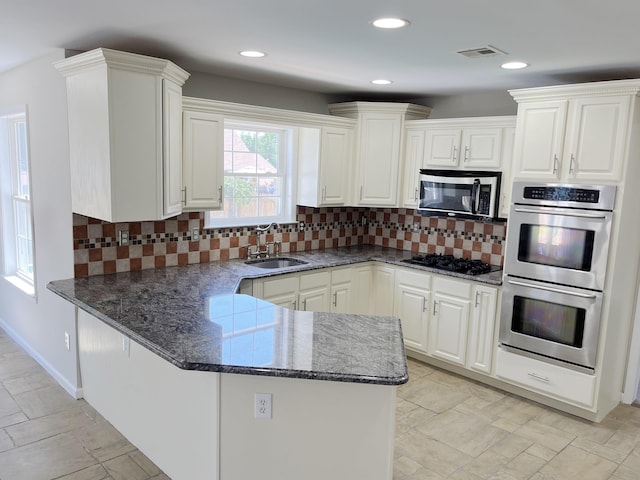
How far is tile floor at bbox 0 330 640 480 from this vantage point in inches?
109

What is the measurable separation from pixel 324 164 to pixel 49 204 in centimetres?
229

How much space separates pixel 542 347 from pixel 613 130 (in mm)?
1593

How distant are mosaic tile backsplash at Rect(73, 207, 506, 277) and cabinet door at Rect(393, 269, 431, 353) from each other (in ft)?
2.11

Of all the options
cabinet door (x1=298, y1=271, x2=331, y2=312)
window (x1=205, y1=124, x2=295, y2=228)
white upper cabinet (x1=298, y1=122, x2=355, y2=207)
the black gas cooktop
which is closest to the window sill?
window (x1=205, y1=124, x2=295, y2=228)

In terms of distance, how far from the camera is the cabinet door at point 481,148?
4023mm

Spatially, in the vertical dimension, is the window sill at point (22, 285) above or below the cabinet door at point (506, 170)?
below

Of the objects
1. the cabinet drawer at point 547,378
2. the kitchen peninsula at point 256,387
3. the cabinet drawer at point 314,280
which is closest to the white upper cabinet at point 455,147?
the cabinet drawer at point 314,280

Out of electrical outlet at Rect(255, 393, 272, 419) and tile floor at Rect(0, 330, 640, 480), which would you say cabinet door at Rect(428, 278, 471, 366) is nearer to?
tile floor at Rect(0, 330, 640, 480)

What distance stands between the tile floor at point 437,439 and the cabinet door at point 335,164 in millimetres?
1873

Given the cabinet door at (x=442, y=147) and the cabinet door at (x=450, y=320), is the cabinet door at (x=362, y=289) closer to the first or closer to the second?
the cabinet door at (x=450, y=320)

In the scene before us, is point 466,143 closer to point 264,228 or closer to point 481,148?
point 481,148

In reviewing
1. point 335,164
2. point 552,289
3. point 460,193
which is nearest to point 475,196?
point 460,193

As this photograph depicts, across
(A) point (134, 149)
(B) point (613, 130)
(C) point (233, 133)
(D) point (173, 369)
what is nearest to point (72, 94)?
(A) point (134, 149)

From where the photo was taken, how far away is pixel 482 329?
3943 mm
